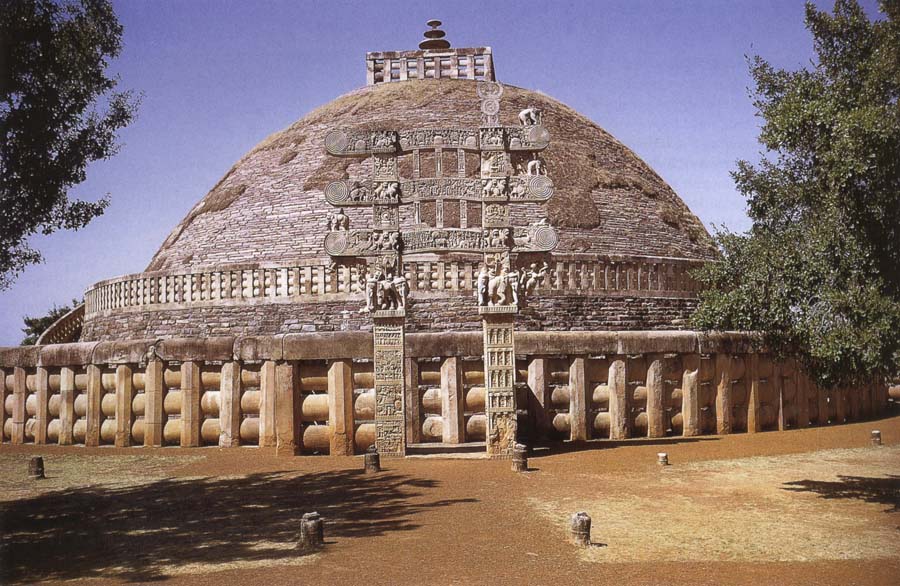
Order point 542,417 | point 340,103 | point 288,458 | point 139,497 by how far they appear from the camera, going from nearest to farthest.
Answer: point 139,497, point 288,458, point 542,417, point 340,103

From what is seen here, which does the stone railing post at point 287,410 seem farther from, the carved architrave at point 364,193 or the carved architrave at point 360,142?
the carved architrave at point 360,142

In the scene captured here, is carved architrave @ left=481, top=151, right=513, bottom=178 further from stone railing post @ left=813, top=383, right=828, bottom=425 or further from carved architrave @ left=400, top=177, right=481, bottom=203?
stone railing post @ left=813, top=383, right=828, bottom=425

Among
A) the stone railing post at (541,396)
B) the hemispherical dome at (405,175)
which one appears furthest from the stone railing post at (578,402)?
the hemispherical dome at (405,175)

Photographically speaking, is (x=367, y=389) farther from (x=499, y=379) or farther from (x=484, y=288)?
(x=484, y=288)

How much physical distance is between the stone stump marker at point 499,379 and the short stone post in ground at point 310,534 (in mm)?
4806

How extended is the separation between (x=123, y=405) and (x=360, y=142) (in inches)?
238

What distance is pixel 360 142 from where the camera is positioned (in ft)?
36.8

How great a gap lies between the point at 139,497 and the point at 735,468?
7.31 meters

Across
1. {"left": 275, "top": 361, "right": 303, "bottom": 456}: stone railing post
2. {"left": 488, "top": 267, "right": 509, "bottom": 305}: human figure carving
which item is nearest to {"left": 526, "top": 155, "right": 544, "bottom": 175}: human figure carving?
{"left": 488, "top": 267, "right": 509, "bottom": 305}: human figure carving

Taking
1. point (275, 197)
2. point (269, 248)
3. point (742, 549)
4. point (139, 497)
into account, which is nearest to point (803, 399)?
point (742, 549)

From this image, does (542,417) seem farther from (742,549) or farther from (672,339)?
(742,549)

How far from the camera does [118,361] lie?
12.3 meters

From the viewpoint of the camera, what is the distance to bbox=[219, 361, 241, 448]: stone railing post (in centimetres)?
1151

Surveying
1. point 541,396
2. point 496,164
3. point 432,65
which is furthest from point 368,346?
point 432,65
